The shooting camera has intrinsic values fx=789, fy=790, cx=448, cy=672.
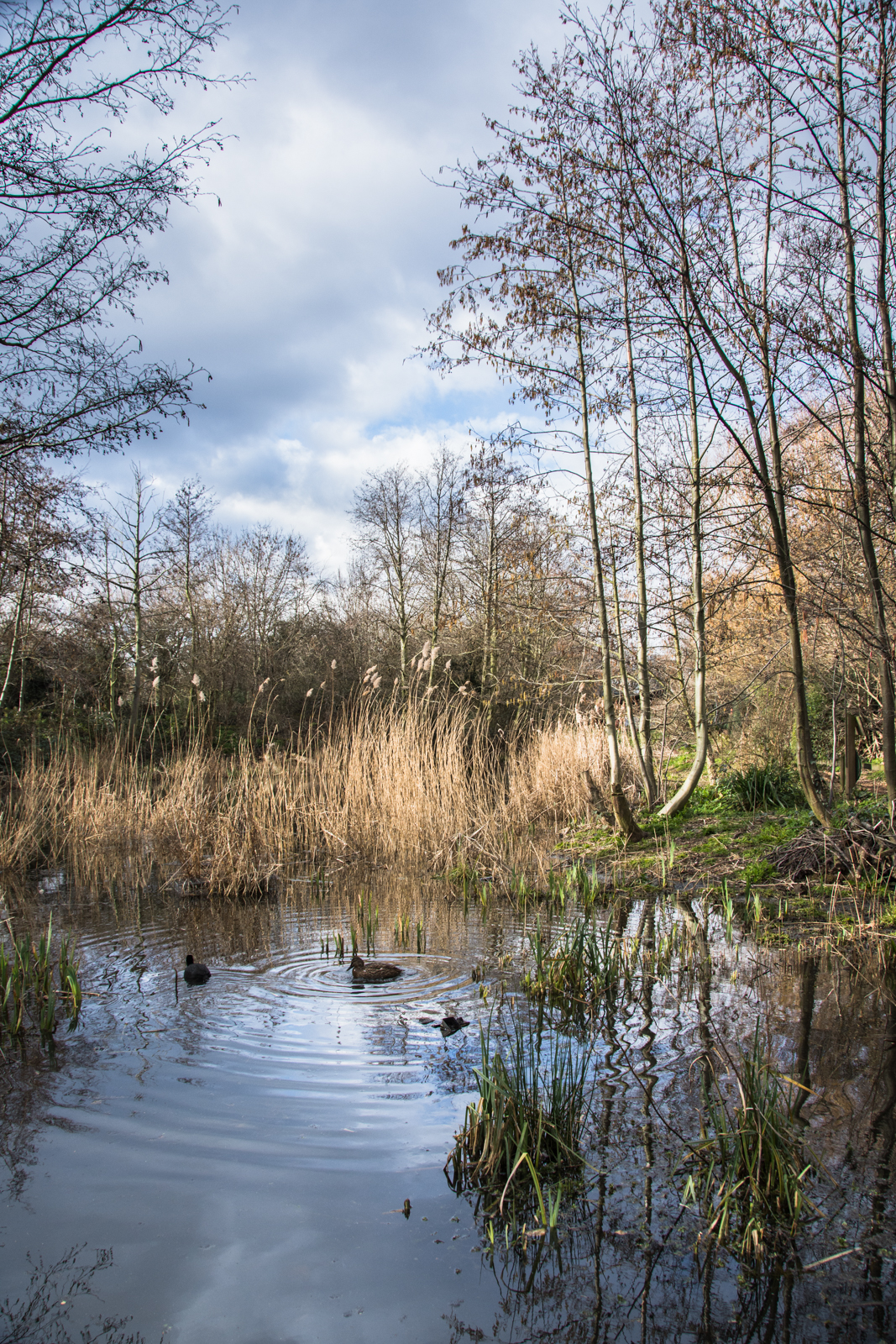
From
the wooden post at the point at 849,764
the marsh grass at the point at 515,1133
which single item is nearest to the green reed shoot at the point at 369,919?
the marsh grass at the point at 515,1133

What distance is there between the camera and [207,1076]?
2885mm

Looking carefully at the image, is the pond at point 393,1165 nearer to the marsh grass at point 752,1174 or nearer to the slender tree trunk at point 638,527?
the marsh grass at point 752,1174

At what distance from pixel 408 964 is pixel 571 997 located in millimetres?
1098

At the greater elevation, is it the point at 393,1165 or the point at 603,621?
the point at 603,621

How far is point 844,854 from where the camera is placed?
17.5ft

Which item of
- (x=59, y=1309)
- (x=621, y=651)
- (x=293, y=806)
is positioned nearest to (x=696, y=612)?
(x=621, y=651)

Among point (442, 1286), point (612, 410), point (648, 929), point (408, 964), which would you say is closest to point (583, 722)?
point (612, 410)

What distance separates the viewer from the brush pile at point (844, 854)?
16.8 feet

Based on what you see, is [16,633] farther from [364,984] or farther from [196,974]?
[364,984]

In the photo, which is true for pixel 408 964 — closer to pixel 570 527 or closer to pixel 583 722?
pixel 570 527

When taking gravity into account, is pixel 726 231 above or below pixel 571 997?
above

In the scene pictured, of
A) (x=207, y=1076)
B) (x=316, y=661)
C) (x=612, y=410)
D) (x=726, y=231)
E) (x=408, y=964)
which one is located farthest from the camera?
(x=316, y=661)

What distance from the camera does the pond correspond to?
5.58 feet

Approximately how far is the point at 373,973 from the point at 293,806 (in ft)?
14.5
